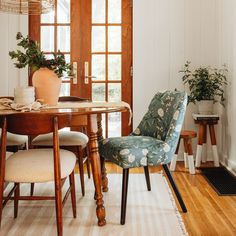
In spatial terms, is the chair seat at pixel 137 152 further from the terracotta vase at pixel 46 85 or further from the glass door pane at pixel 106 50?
the glass door pane at pixel 106 50

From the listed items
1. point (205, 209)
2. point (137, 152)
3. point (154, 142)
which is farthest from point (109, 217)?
point (205, 209)

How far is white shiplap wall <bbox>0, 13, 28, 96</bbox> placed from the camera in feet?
14.7

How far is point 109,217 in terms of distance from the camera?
8.57 ft

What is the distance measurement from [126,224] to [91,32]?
2.78 m

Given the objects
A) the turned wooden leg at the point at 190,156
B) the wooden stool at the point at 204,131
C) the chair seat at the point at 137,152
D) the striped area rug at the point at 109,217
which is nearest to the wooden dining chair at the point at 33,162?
the striped area rug at the point at 109,217

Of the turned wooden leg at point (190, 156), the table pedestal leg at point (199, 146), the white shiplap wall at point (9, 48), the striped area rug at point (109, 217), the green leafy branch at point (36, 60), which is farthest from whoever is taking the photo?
the white shiplap wall at point (9, 48)

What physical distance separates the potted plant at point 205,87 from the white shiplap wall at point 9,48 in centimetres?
203

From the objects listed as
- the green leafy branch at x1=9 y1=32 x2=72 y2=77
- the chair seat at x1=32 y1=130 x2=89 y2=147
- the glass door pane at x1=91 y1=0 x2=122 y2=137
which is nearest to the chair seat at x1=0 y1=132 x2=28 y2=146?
the chair seat at x1=32 y1=130 x2=89 y2=147

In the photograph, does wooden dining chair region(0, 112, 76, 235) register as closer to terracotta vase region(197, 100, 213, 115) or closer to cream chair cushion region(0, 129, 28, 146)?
cream chair cushion region(0, 129, 28, 146)

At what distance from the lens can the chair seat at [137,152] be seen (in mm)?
2486

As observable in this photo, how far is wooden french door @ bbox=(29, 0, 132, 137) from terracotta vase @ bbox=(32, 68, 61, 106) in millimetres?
1776

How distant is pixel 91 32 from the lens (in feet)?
15.0

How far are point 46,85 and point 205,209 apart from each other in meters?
1.55

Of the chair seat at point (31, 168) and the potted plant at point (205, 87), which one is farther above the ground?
the potted plant at point (205, 87)
